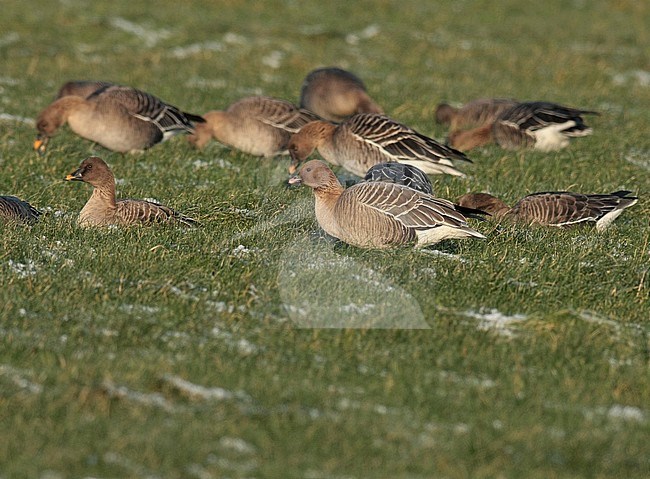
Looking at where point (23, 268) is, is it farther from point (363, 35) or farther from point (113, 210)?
point (363, 35)

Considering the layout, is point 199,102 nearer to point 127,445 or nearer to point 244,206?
point 244,206

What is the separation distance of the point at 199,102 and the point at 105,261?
10.2 meters

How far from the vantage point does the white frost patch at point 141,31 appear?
26.9 meters

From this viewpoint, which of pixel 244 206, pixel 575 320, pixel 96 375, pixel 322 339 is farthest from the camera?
pixel 244 206

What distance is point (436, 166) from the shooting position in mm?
14492

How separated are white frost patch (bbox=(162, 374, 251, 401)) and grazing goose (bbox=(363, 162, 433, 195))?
16.4 feet

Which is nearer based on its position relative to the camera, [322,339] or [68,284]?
[322,339]

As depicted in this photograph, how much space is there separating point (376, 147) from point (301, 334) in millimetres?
6003

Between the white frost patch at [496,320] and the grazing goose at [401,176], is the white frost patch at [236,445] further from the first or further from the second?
the grazing goose at [401,176]

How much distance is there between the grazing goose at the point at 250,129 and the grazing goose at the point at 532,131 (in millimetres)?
3066

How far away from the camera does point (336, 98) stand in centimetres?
1903

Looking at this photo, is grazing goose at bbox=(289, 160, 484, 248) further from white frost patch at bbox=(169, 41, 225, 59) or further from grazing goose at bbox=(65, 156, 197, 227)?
white frost patch at bbox=(169, 41, 225, 59)

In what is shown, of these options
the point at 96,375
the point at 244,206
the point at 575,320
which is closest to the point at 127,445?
the point at 96,375

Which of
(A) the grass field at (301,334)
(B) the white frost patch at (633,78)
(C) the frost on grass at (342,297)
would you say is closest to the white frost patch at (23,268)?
(A) the grass field at (301,334)
